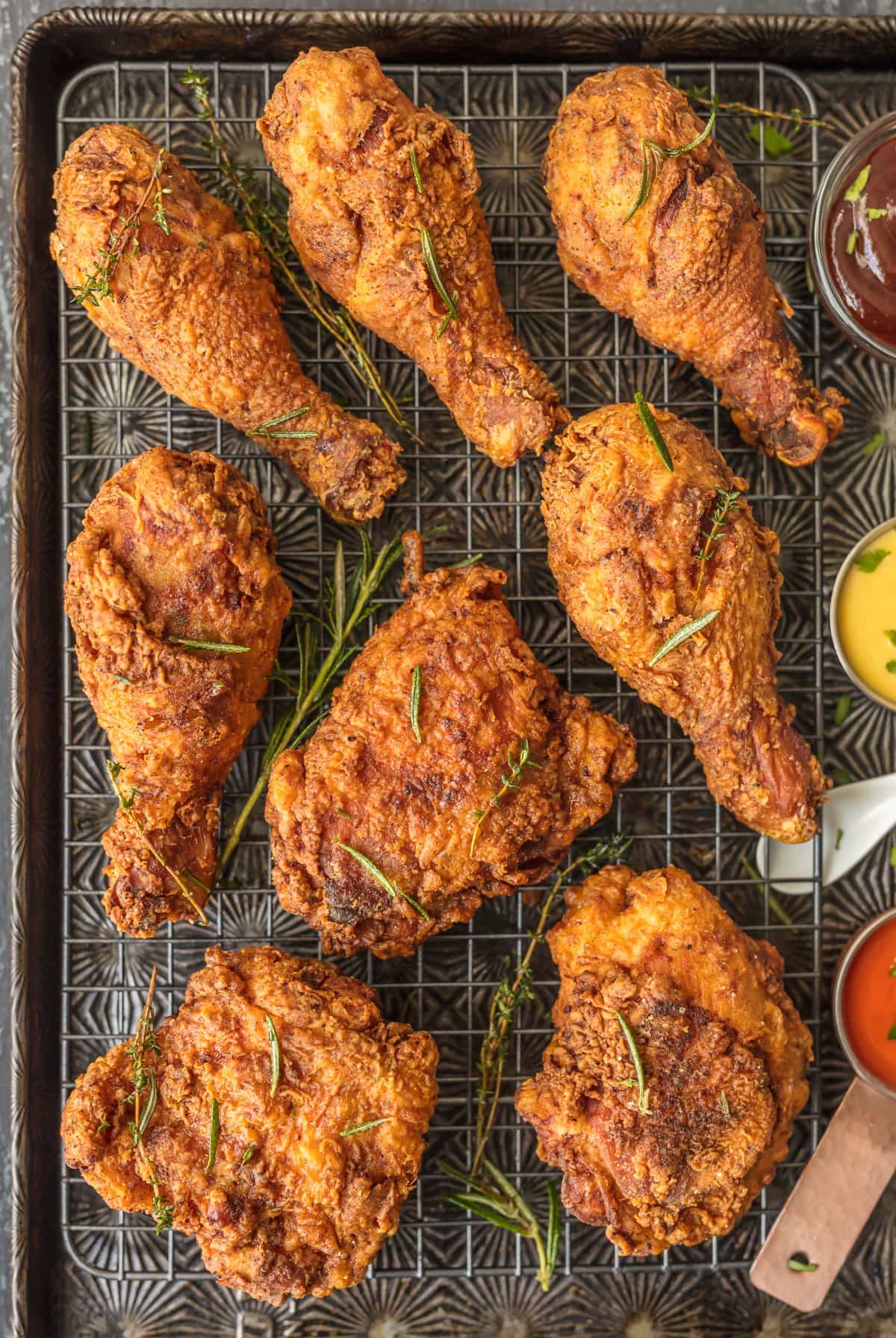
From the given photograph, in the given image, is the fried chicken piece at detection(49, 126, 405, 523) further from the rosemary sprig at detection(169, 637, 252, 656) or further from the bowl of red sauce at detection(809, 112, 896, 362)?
the bowl of red sauce at detection(809, 112, 896, 362)

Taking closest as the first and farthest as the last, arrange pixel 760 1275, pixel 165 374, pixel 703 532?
pixel 703 532
pixel 165 374
pixel 760 1275

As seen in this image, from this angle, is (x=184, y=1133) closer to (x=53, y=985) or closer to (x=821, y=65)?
(x=53, y=985)

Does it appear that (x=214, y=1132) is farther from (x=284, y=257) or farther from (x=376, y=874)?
(x=284, y=257)

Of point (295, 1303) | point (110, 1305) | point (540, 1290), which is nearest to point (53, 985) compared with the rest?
point (110, 1305)

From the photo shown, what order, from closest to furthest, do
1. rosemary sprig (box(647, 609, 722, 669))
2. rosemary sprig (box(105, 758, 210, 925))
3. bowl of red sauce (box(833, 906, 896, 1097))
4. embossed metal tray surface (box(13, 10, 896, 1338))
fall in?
rosemary sprig (box(647, 609, 722, 669)) < rosemary sprig (box(105, 758, 210, 925)) < bowl of red sauce (box(833, 906, 896, 1097)) < embossed metal tray surface (box(13, 10, 896, 1338))

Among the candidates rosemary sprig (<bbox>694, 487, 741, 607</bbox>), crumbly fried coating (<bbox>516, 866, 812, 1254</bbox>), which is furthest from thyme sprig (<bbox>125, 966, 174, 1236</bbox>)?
rosemary sprig (<bbox>694, 487, 741, 607</bbox>)

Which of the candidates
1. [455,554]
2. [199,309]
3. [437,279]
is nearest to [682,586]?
[455,554]
